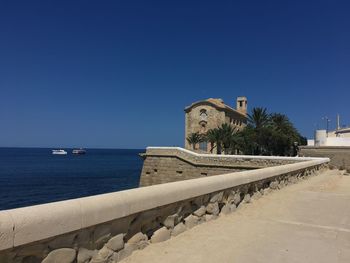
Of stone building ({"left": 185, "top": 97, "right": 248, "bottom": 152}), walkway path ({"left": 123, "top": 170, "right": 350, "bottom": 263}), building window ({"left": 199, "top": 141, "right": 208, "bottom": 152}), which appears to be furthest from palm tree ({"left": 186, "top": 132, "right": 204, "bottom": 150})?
walkway path ({"left": 123, "top": 170, "right": 350, "bottom": 263})

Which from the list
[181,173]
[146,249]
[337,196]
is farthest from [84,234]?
[181,173]

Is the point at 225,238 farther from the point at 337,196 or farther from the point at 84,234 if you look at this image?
the point at 337,196

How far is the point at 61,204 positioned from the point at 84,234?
0.39m

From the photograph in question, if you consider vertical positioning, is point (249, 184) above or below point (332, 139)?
below

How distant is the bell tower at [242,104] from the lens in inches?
2699

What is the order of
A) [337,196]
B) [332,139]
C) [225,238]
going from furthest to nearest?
1. [332,139]
2. [337,196]
3. [225,238]

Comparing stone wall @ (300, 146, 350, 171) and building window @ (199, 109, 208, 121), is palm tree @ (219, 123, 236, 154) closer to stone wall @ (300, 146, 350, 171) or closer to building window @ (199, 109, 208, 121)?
building window @ (199, 109, 208, 121)

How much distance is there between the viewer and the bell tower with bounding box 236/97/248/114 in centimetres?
6856

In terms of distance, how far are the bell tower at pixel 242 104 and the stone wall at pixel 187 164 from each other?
132 feet

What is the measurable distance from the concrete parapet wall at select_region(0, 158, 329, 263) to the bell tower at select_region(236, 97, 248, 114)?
210ft

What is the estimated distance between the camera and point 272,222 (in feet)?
19.4

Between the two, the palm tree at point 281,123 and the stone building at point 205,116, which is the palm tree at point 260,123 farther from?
the stone building at point 205,116

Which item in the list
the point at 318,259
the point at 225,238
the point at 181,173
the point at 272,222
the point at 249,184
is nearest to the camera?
the point at 318,259

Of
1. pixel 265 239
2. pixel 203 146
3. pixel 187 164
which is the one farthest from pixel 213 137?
pixel 265 239
